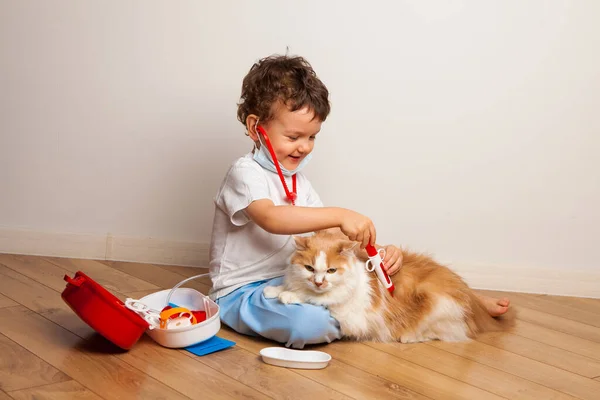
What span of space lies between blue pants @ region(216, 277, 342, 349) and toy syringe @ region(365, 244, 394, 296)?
0.50 feet

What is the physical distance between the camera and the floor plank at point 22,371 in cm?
124

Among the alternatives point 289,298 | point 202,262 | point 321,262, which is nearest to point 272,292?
point 289,298

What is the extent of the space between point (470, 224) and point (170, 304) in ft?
3.70

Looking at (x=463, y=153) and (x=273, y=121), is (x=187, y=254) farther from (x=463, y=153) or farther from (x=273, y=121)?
(x=463, y=153)

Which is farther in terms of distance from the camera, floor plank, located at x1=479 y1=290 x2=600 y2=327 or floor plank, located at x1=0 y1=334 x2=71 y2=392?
floor plank, located at x1=479 y1=290 x2=600 y2=327

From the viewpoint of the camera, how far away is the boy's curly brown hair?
1.68m

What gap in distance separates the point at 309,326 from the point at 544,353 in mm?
612

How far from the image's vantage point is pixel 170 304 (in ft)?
5.69

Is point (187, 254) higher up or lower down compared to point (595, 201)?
lower down

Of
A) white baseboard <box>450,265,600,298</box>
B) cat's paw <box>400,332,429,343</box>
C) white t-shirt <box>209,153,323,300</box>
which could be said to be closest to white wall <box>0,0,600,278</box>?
white baseboard <box>450,265,600,298</box>

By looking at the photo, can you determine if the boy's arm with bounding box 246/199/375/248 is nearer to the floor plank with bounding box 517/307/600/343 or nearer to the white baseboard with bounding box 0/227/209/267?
the floor plank with bounding box 517/307/600/343

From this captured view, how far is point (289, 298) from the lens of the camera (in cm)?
158

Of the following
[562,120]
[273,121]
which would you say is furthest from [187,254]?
[562,120]

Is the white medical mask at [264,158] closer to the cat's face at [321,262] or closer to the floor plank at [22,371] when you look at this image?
the cat's face at [321,262]
